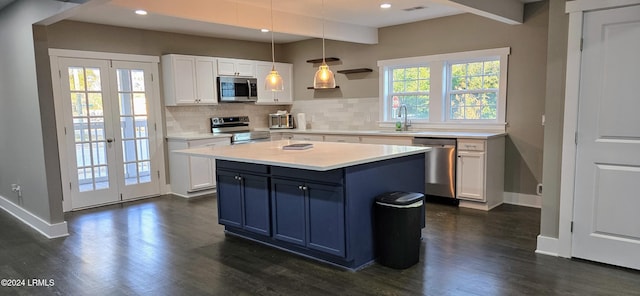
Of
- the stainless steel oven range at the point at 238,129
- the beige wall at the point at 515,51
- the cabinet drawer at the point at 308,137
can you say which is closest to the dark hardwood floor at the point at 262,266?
the beige wall at the point at 515,51

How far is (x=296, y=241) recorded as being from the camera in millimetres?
3520

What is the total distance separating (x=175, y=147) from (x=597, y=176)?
511 centimetres

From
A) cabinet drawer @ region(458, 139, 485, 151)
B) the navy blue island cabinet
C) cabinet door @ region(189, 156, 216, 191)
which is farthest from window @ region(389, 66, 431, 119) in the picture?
cabinet door @ region(189, 156, 216, 191)

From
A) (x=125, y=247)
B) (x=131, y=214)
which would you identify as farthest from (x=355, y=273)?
(x=131, y=214)

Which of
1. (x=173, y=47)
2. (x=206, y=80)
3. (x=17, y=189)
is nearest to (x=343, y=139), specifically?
(x=206, y=80)

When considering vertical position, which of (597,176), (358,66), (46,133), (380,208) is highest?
(358,66)

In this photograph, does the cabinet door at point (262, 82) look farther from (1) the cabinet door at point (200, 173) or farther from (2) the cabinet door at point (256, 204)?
(2) the cabinet door at point (256, 204)

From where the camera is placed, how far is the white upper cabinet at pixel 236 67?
21.6ft

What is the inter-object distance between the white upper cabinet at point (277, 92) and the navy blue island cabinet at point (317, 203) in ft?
10.9

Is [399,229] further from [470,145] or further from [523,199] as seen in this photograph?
[523,199]

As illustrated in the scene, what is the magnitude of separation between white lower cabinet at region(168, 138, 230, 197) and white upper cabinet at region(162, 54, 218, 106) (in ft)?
2.08

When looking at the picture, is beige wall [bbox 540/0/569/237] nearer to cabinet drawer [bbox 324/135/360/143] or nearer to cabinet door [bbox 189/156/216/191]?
cabinet drawer [bbox 324/135/360/143]

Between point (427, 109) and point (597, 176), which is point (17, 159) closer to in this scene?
point (427, 109)

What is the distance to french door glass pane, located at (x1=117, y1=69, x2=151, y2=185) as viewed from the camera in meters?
5.77
